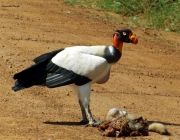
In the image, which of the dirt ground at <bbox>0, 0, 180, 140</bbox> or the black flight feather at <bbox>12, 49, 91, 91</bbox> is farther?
the black flight feather at <bbox>12, 49, 91, 91</bbox>

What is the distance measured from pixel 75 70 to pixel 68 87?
176cm

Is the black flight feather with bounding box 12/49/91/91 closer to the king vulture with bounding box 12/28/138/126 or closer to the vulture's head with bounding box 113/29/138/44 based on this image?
the king vulture with bounding box 12/28/138/126

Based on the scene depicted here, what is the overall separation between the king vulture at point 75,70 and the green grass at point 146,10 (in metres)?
7.26

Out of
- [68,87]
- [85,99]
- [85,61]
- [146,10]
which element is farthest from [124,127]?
[146,10]

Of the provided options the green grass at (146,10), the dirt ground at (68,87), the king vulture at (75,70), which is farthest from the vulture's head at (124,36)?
the green grass at (146,10)

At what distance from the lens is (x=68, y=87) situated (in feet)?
30.1

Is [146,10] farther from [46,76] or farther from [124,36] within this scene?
[46,76]

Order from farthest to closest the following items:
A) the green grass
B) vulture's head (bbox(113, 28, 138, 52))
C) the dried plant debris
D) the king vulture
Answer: the green grass → vulture's head (bbox(113, 28, 138, 52)) → the king vulture → the dried plant debris

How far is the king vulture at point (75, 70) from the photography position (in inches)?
292

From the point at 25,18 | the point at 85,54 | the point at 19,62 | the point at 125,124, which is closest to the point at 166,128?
the point at 125,124

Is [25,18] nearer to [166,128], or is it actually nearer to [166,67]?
[166,67]

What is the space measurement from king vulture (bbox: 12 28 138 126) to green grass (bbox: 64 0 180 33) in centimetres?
726

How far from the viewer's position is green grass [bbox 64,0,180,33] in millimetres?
14750

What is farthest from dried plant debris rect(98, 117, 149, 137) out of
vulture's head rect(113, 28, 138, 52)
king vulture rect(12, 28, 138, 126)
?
vulture's head rect(113, 28, 138, 52)
